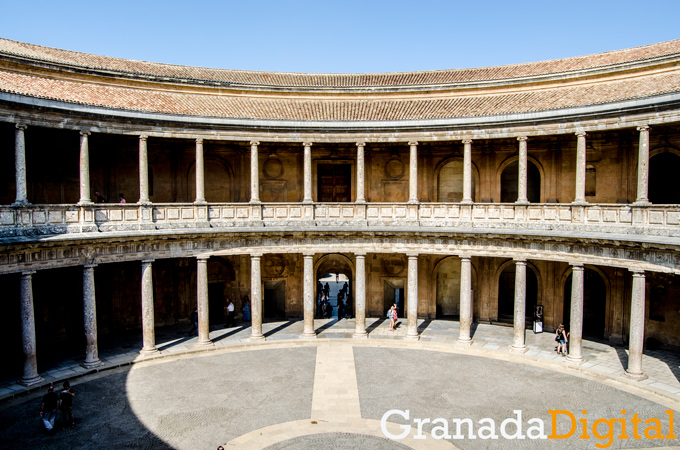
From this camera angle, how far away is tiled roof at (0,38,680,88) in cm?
2539

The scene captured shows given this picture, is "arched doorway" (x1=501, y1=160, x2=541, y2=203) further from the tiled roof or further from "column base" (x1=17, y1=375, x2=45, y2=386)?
"column base" (x1=17, y1=375, x2=45, y2=386)

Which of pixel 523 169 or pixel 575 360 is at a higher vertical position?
pixel 523 169

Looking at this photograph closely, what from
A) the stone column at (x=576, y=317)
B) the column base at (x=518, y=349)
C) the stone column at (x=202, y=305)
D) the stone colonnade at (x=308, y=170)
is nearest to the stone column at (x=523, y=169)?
the stone colonnade at (x=308, y=170)

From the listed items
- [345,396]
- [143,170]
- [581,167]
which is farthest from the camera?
[143,170]

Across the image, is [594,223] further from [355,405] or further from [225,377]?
[225,377]

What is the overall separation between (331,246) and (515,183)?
11.9m

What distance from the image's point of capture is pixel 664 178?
2342 centimetres

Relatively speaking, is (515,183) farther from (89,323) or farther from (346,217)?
(89,323)

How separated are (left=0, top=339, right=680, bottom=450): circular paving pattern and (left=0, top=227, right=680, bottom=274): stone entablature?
507 centimetres

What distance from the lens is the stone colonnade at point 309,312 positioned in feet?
62.9

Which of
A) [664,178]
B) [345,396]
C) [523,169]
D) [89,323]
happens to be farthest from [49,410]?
[664,178]

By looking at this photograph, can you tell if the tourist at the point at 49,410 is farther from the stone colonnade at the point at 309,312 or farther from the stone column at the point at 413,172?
the stone column at the point at 413,172

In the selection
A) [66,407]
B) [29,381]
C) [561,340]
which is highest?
[561,340]

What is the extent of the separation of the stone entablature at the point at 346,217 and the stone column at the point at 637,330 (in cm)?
213
